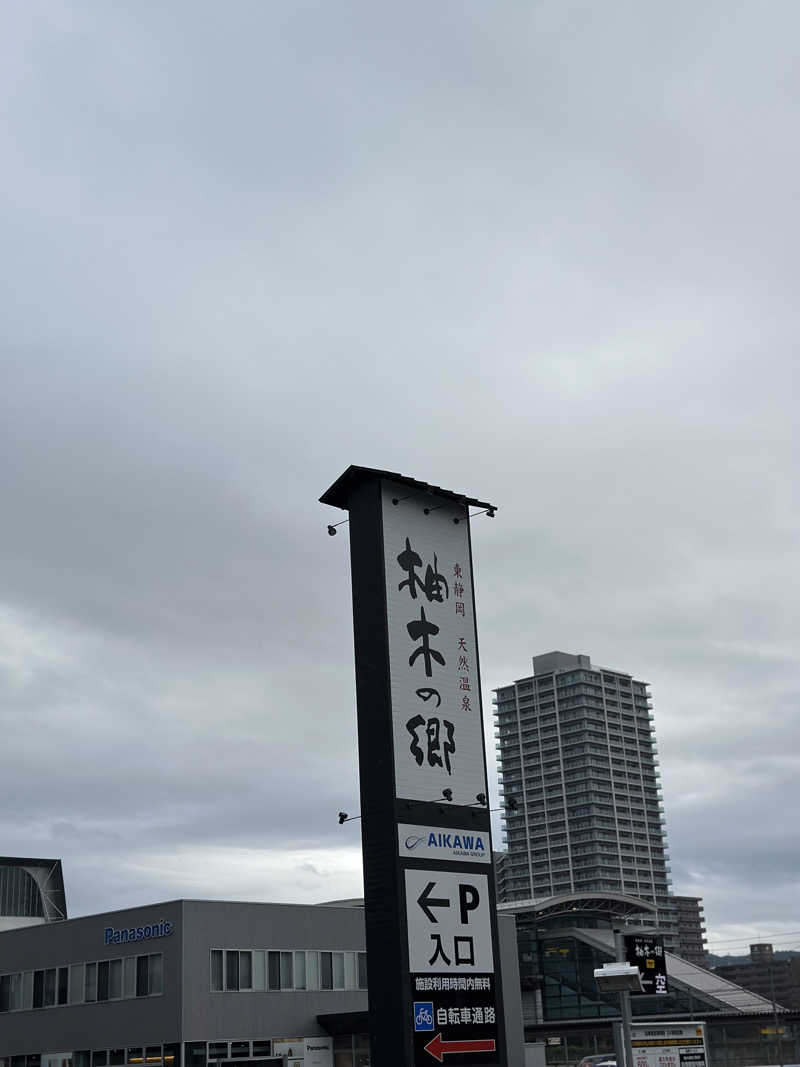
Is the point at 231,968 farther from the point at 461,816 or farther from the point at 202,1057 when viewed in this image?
the point at 461,816

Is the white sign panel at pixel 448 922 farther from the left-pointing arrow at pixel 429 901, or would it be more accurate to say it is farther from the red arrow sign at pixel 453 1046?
Result: the red arrow sign at pixel 453 1046

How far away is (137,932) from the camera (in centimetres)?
4894

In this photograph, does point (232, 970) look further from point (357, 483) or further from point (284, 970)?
point (357, 483)

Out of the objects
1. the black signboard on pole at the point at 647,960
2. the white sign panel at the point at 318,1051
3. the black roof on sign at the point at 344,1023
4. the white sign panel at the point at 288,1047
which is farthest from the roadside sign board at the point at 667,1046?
the white sign panel at the point at 318,1051

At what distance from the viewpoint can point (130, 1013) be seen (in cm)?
4819

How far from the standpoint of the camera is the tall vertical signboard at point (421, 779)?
25.6 meters

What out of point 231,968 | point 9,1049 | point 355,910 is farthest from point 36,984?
point 355,910

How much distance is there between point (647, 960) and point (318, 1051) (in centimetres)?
2852

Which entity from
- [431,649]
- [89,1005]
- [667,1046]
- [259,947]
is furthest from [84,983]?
[431,649]

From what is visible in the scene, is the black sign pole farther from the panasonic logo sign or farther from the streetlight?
the panasonic logo sign

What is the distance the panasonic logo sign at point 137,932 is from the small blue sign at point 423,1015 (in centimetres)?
2461

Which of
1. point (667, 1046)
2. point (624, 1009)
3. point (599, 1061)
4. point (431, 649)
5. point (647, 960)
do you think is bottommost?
point (599, 1061)

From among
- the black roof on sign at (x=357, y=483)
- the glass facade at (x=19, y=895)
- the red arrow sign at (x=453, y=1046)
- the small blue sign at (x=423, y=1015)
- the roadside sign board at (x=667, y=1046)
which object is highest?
the black roof on sign at (x=357, y=483)

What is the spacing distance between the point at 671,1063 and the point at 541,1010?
182ft
